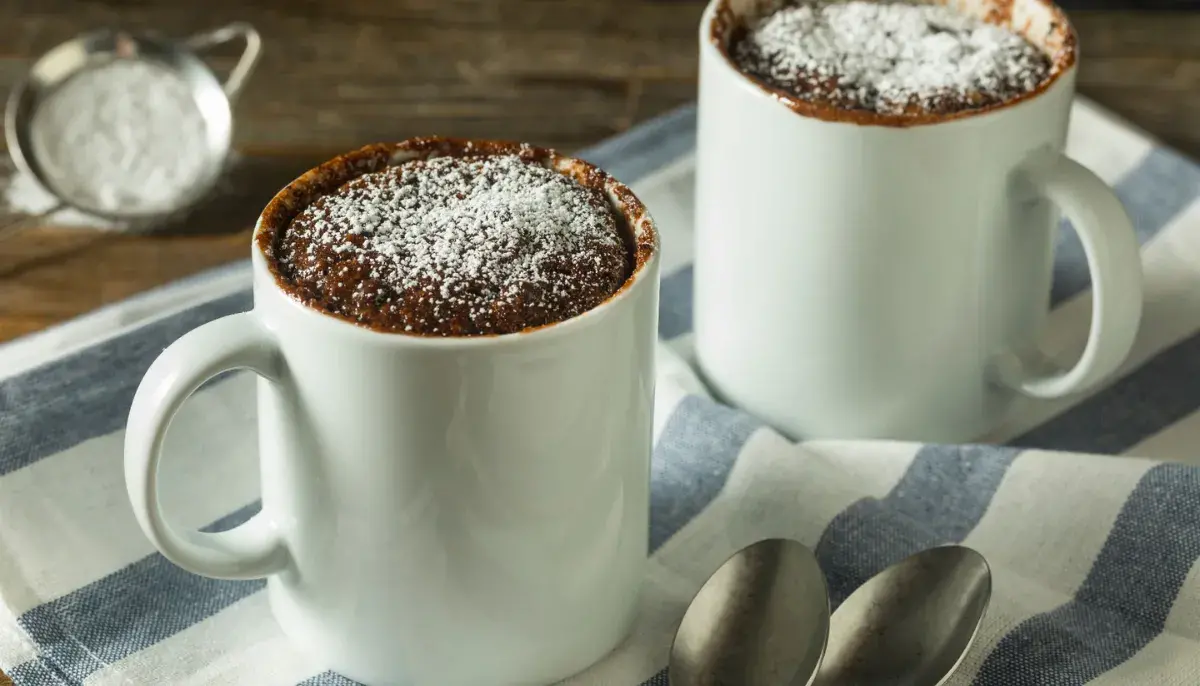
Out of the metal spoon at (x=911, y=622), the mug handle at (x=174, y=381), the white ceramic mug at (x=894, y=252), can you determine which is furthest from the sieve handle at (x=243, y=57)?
the metal spoon at (x=911, y=622)

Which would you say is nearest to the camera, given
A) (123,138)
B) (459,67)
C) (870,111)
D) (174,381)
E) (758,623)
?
(174,381)

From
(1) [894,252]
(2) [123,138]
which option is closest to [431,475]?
(1) [894,252]

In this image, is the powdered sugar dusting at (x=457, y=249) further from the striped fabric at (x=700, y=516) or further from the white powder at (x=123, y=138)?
the white powder at (x=123, y=138)

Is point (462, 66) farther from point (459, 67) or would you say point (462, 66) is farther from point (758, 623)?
point (758, 623)

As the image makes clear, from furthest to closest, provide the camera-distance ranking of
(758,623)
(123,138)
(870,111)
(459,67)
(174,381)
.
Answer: (459,67) < (123,138) < (870,111) < (758,623) < (174,381)

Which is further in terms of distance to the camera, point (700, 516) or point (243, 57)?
point (243, 57)

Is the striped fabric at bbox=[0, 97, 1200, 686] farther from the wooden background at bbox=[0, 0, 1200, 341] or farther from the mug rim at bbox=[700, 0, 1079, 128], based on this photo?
the wooden background at bbox=[0, 0, 1200, 341]

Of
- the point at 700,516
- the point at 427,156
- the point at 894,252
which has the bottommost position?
the point at 700,516

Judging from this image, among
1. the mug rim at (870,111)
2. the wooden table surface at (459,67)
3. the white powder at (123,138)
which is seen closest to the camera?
the mug rim at (870,111)
